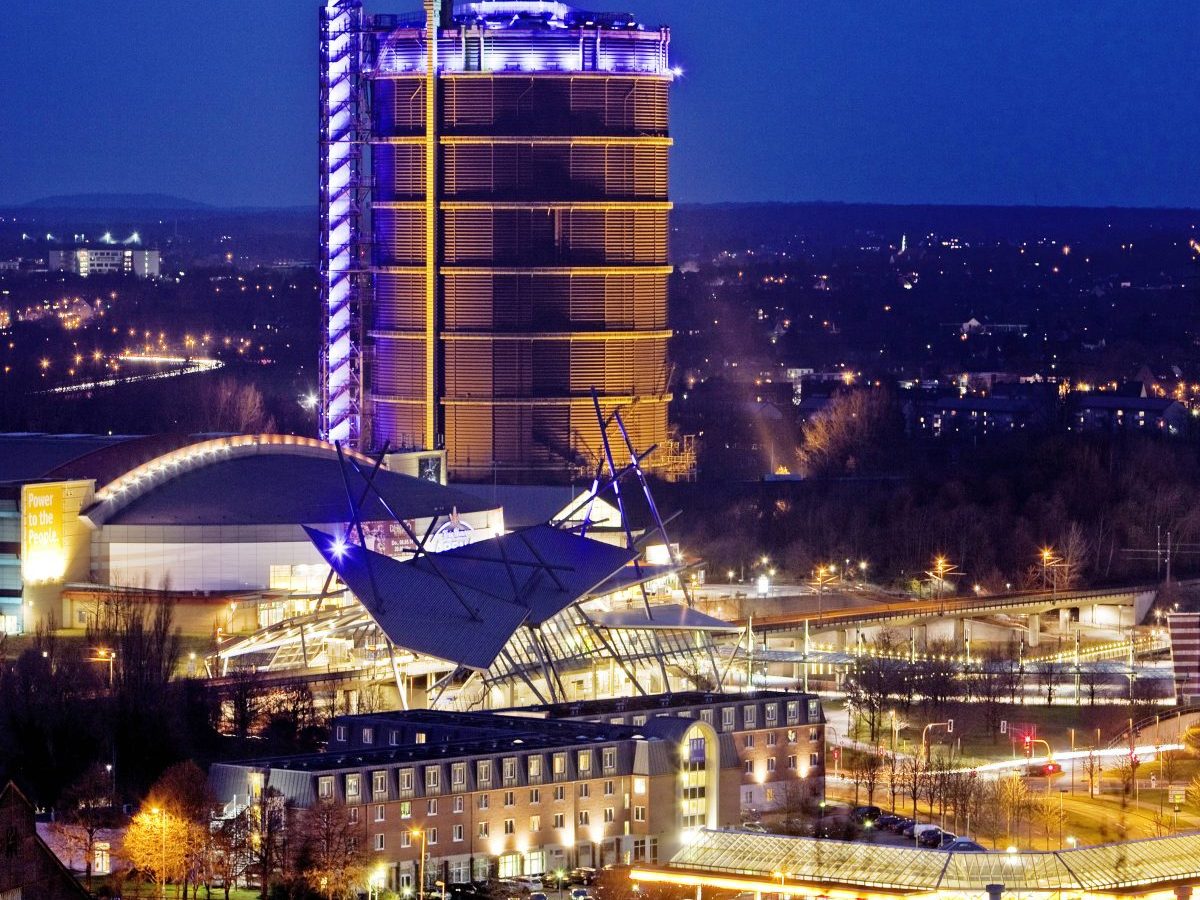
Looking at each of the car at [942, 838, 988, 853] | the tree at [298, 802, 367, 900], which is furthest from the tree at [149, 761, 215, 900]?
the car at [942, 838, 988, 853]

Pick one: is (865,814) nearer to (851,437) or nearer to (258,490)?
(258,490)

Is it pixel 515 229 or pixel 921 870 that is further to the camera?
pixel 515 229

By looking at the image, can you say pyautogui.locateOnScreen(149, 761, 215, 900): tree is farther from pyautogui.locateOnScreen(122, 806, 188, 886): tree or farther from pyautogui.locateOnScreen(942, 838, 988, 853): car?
pyautogui.locateOnScreen(942, 838, 988, 853): car

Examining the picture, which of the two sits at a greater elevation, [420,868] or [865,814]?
[865,814]

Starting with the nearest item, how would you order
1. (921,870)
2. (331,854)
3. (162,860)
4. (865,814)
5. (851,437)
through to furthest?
(921,870)
(162,860)
(331,854)
(865,814)
(851,437)

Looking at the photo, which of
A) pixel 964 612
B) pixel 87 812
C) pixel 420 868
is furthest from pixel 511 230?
pixel 420 868

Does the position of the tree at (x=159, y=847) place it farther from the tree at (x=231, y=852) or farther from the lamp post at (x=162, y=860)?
the tree at (x=231, y=852)
